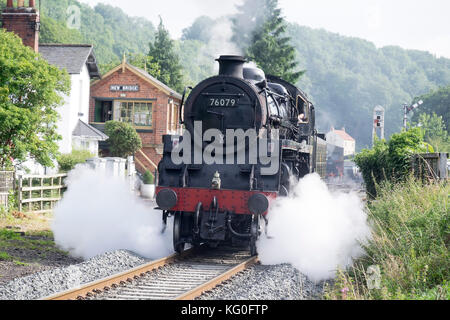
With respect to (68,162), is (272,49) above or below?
above

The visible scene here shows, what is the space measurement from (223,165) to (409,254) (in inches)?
143

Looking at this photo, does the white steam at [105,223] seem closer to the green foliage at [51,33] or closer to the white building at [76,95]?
the white building at [76,95]

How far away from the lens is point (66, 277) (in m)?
7.68

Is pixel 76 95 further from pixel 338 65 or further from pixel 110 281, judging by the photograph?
pixel 338 65

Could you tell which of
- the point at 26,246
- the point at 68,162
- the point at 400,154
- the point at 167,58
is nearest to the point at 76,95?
the point at 68,162

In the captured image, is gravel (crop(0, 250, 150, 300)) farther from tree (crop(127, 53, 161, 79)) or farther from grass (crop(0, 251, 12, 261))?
tree (crop(127, 53, 161, 79))

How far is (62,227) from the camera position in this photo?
1165cm

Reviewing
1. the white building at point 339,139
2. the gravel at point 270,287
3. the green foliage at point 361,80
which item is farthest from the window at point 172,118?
the green foliage at point 361,80

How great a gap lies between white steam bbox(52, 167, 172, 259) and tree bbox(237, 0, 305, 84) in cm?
2790

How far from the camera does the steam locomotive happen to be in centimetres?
930

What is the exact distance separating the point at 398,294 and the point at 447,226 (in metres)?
2.09

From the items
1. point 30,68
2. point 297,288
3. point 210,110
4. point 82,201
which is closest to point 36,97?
point 30,68

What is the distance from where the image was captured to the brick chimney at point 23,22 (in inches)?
739

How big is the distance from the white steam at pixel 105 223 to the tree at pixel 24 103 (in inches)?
113
